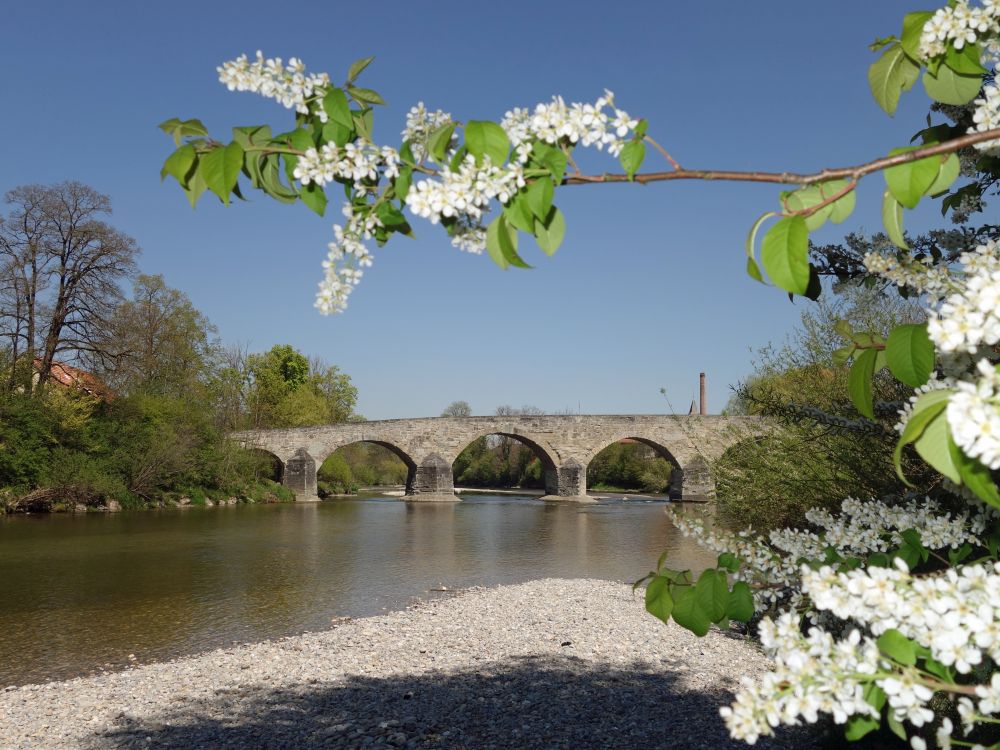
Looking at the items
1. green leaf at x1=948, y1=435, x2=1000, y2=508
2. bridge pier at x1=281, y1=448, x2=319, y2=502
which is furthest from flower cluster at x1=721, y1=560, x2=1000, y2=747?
bridge pier at x1=281, y1=448, x2=319, y2=502

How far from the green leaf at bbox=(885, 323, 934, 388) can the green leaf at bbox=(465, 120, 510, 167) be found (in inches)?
26.5

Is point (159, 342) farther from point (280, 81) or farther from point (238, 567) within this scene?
point (280, 81)

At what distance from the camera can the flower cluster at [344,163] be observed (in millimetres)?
1260

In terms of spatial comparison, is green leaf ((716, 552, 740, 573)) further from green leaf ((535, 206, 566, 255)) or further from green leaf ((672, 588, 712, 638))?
green leaf ((535, 206, 566, 255))

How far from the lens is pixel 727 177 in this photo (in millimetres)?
1129

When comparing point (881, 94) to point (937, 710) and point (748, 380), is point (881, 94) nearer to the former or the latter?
point (937, 710)

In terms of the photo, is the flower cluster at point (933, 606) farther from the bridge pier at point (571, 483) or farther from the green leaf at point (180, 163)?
the bridge pier at point (571, 483)

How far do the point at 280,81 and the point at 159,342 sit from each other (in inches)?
1109

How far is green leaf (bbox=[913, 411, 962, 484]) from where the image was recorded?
807 mm

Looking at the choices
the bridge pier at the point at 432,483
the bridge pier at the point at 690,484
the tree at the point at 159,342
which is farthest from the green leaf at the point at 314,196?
the bridge pier at the point at 690,484

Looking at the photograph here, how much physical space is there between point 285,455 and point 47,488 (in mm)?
10180

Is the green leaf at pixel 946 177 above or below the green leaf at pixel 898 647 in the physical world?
above

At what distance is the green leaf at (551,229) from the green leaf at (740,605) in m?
0.87

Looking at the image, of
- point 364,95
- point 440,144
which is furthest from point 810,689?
point 364,95
